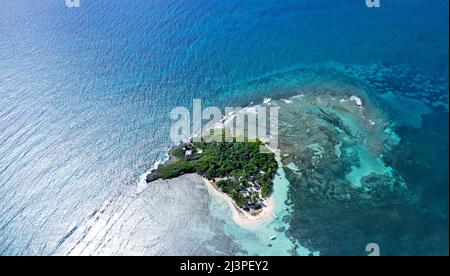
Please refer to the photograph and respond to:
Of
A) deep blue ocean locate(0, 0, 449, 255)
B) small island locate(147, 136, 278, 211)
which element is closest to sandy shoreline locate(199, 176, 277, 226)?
small island locate(147, 136, 278, 211)

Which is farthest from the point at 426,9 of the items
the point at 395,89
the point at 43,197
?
the point at 43,197

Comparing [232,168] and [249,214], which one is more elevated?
[232,168]

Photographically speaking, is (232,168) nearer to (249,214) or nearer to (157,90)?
(249,214)

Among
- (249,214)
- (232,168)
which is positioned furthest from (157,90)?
(249,214)

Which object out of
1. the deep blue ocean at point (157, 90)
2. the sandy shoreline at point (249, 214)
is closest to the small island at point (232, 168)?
the sandy shoreline at point (249, 214)

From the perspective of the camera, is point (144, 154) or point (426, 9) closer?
point (144, 154)

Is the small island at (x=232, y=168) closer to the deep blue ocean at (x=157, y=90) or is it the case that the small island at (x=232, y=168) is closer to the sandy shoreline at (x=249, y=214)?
the sandy shoreline at (x=249, y=214)
